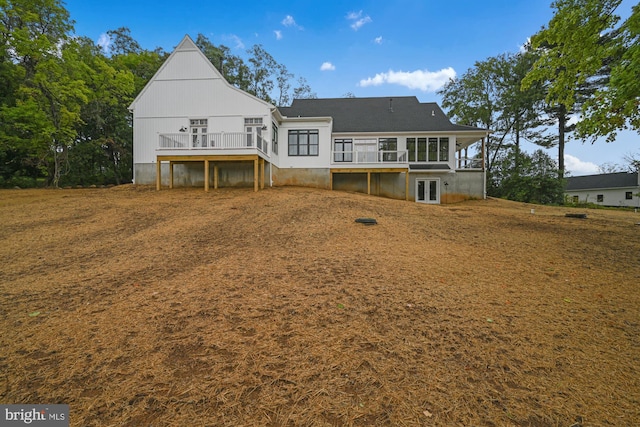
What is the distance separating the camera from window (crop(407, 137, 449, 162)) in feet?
63.0

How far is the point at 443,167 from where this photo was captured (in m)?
18.7

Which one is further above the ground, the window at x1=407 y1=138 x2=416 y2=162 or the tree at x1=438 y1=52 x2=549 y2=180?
the tree at x1=438 y1=52 x2=549 y2=180

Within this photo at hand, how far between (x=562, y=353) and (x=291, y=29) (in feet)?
70.6

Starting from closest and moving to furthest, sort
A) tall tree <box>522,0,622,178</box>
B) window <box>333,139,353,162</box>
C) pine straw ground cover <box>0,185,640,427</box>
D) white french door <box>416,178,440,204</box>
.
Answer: pine straw ground cover <box>0,185,640,427</box> < tall tree <box>522,0,622,178</box> < window <box>333,139,353,162</box> < white french door <box>416,178,440,204</box>

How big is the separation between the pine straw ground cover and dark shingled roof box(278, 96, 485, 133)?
14117mm

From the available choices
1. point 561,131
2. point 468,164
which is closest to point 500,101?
point 561,131

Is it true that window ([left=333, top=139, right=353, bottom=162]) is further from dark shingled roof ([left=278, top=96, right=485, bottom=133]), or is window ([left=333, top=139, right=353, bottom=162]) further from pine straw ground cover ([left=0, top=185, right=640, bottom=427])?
pine straw ground cover ([left=0, top=185, right=640, bottom=427])

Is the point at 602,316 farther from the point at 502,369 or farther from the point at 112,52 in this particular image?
the point at 112,52

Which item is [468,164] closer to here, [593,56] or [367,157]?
[367,157]

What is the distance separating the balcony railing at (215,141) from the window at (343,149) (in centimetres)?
508

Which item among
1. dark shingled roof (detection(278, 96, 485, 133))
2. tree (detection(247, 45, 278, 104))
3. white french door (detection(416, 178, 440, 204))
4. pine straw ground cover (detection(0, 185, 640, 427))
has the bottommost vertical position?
pine straw ground cover (detection(0, 185, 640, 427))

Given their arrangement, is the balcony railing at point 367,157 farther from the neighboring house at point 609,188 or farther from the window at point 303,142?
A: the neighboring house at point 609,188

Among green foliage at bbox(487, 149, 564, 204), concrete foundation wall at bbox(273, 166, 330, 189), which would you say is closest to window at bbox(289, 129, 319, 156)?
concrete foundation wall at bbox(273, 166, 330, 189)

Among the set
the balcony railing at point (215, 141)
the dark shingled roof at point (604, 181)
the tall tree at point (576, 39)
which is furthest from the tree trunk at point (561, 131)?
the balcony railing at point (215, 141)
